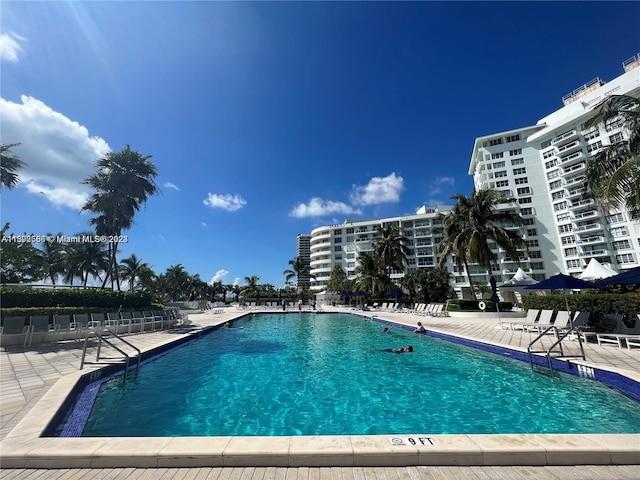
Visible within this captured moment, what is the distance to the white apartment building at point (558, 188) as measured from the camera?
4478cm

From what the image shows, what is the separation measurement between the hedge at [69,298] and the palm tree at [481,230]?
26174 mm

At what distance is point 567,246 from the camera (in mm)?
50562

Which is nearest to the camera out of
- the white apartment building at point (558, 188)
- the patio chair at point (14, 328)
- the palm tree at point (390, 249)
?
the patio chair at point (14, 328)

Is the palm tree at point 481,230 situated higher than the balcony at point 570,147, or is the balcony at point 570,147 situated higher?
the balcony at point 570,147

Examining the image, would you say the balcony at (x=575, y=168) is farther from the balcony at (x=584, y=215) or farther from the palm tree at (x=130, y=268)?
the palm tree at (x=130, y=268)

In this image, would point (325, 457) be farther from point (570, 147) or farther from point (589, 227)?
point (570, 147)

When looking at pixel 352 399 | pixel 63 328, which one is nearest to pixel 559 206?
pixel 352 399

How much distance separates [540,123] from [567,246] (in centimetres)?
2548

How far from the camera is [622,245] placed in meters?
44.0

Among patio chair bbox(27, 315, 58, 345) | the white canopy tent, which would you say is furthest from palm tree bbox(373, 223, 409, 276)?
patio chair bbox(27, 315, 58, 345)

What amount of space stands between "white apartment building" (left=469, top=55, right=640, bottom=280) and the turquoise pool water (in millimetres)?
45969

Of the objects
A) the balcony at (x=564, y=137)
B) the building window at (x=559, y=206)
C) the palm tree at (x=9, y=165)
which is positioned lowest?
the palm tree at (x=9, y=165)

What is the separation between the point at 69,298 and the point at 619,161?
2839 centimetres

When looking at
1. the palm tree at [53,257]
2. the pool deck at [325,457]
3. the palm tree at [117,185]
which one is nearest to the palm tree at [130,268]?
the palm tree at [53,257]
